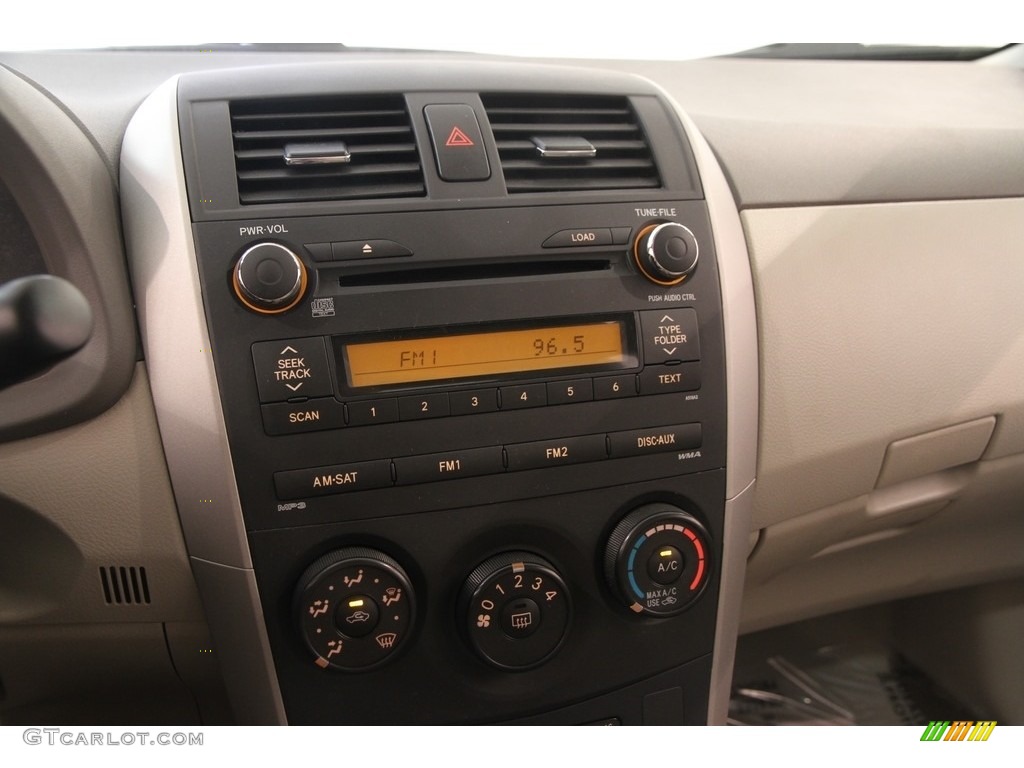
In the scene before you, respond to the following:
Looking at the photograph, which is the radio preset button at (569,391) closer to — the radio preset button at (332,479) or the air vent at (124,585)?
the radio preset button at (332,479)

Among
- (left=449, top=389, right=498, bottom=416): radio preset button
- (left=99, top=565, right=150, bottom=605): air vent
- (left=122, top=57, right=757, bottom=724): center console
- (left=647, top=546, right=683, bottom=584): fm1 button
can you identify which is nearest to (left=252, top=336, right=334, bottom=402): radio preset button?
(left=122, top=57, right=757, bottom=724): center console

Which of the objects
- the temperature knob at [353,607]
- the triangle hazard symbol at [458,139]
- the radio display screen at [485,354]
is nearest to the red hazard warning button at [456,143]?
the triangle hazard symbol at [458,139]

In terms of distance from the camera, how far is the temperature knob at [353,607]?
2.37 ft

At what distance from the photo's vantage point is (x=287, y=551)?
0.73 metres

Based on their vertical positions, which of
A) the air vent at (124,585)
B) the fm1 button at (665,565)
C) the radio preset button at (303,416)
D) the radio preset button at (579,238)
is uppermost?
the radio preset button at (579,238)

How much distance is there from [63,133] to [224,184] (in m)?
0.14

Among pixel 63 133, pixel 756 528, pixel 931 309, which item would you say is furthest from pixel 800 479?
pixel 63 133

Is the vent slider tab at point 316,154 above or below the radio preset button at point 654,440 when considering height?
above

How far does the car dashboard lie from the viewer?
2.32 ft
